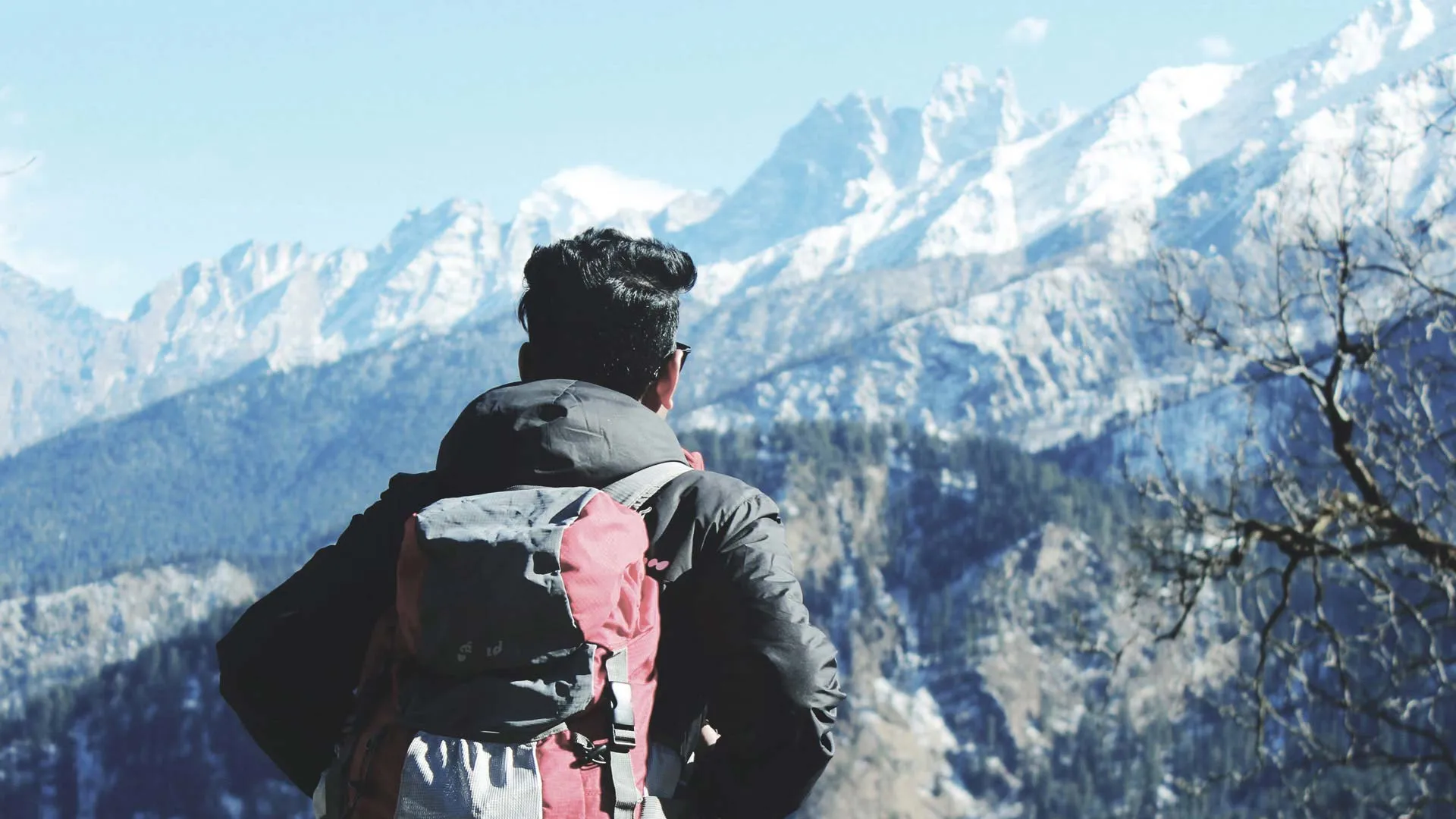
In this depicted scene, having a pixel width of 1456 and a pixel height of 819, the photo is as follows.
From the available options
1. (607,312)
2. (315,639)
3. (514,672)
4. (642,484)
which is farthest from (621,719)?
(607,312)

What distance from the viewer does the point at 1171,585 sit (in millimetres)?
9875

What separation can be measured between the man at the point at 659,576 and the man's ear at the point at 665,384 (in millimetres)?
54

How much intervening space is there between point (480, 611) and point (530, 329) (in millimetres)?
1282

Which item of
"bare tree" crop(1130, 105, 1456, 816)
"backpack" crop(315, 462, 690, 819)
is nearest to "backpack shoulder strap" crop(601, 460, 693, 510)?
"backpack" crop(315, 462, 690, 819)

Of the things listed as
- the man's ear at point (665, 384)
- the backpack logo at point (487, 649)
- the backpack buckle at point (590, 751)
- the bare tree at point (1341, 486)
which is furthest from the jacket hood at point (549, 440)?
the bare tree at point (1341, 486)

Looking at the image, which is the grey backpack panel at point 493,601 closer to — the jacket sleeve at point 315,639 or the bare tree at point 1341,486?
the jacket sleeve at point 315,639

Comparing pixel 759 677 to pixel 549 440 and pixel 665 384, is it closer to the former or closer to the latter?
pixel 549 440

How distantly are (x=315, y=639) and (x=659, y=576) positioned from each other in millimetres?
1161

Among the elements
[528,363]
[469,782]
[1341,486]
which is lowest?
[469,782]

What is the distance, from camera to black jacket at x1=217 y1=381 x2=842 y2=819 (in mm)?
4129

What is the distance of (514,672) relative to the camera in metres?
3.81

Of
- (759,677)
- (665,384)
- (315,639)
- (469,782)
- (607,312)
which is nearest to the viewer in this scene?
(469,782)

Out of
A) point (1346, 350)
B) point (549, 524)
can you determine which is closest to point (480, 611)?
point (549, 524)

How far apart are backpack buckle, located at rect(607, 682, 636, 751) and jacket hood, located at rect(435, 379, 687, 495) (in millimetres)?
650
